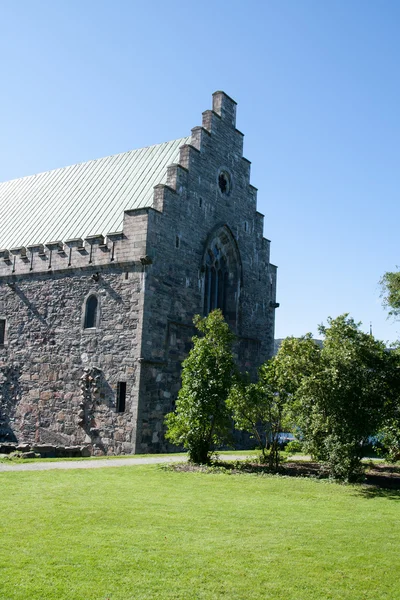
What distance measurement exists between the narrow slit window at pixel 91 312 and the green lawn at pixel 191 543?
12.5 meters

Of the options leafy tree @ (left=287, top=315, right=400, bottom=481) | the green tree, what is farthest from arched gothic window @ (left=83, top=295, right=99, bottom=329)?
leafy tree @ (left=287, top=315, right=400, bottom=481)

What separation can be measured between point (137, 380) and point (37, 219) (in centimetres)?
1177

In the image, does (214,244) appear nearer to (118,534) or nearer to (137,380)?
(137,380)

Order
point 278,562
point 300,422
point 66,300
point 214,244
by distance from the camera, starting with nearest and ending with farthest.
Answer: point 278,562 → point 300,422 → point 66,300 → point 214,244

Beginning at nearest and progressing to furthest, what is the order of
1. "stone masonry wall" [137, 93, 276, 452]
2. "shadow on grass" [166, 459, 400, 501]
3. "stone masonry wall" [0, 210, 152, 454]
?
"shadow on grass" [166, 459, 400, 501]
"stone masonry wall" [0, 210, 152, 454]
"stone masonry wall" [137, 93, 276, 452]

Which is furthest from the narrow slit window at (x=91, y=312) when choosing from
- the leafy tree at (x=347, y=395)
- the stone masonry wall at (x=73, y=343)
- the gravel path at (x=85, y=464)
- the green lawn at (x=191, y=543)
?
the green lawn at (x=191, y=543)

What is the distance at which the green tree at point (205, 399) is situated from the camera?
A: 18.9 metres

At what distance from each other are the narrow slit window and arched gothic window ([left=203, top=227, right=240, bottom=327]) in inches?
218

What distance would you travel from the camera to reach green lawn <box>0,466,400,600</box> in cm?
690

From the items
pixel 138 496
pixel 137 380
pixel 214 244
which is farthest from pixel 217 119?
pixel 138 496

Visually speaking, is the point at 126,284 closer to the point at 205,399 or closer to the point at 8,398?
the point at 205,399

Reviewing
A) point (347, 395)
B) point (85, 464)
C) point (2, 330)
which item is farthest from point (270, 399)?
point (2, 330)

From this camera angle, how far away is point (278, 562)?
26.0 ft

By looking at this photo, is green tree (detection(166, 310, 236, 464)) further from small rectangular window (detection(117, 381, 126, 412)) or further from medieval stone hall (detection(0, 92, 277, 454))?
small rectangular window (detection(117, 381, 126, 412))
